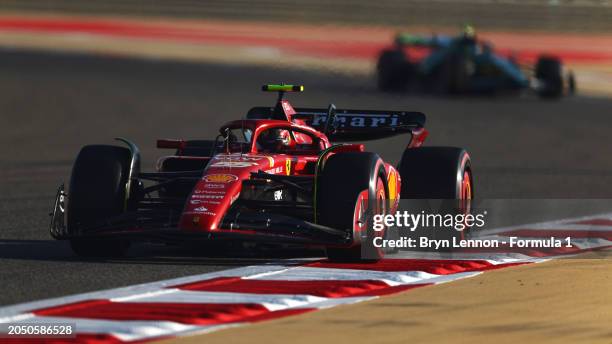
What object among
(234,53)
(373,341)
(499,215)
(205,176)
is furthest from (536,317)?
(234,53)

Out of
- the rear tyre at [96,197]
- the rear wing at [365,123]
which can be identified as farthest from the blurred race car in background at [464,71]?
the rear tyre at [96,197]

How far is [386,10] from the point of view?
5462cm

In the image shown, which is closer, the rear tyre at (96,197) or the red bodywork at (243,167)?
the red bodywork at (243,167)

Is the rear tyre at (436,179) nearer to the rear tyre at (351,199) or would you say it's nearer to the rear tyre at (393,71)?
the rear tyre at (351,199)

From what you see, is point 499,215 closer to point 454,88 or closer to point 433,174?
point 433,174

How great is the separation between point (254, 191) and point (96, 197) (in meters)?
1.13

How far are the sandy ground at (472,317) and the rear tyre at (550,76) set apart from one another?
71.8 ft

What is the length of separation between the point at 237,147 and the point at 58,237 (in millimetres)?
1543

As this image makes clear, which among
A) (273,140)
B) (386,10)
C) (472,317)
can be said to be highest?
(386,10)

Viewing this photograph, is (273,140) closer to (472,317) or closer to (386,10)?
(472,317)

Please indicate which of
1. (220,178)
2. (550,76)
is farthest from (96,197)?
(550,76)

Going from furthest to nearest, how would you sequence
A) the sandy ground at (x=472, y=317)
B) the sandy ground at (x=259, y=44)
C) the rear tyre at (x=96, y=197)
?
the sandy ground at (x=259, y=44) < the rear tyre at (x=96, y=197) < the sandy ground at (x=472, y=317)

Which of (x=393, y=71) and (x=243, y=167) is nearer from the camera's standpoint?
(x=243, y=167)

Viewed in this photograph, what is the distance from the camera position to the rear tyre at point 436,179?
37.7ft
